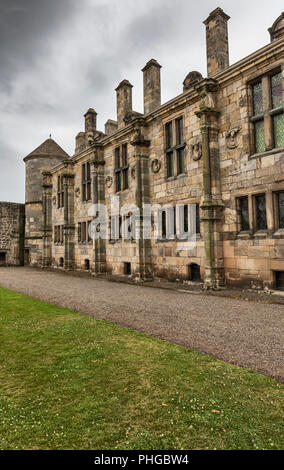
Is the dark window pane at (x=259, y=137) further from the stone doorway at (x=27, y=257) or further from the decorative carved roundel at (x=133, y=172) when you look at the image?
the stone doorway at (x=27, y=257)

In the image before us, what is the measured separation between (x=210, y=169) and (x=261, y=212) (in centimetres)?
241

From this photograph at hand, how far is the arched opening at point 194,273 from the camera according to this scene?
1184cm

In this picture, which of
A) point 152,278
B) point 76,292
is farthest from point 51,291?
point 152,278

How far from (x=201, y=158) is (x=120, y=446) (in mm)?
10520

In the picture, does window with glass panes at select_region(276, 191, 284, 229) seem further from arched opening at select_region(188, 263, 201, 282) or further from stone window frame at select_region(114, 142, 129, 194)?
stone window frame at select_region(114, 142, 129, 194)

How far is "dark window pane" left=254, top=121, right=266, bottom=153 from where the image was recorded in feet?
31.9

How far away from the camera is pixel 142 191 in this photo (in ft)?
45.1

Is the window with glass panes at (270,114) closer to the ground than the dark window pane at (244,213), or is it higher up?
higher up

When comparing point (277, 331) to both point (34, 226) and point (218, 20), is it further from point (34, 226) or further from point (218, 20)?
point (34, 226)

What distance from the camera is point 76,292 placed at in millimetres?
10031

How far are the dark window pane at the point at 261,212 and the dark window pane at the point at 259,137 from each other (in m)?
1.58

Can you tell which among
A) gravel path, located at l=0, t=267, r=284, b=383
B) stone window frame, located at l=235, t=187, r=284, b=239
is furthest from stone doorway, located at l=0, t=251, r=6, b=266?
stone window frame, located at l=235, t=187, r=284, b=239

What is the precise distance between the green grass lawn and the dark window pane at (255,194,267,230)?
21.7 ft

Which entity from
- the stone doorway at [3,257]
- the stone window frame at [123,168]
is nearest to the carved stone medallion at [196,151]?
the stone window frame at [123,168]
